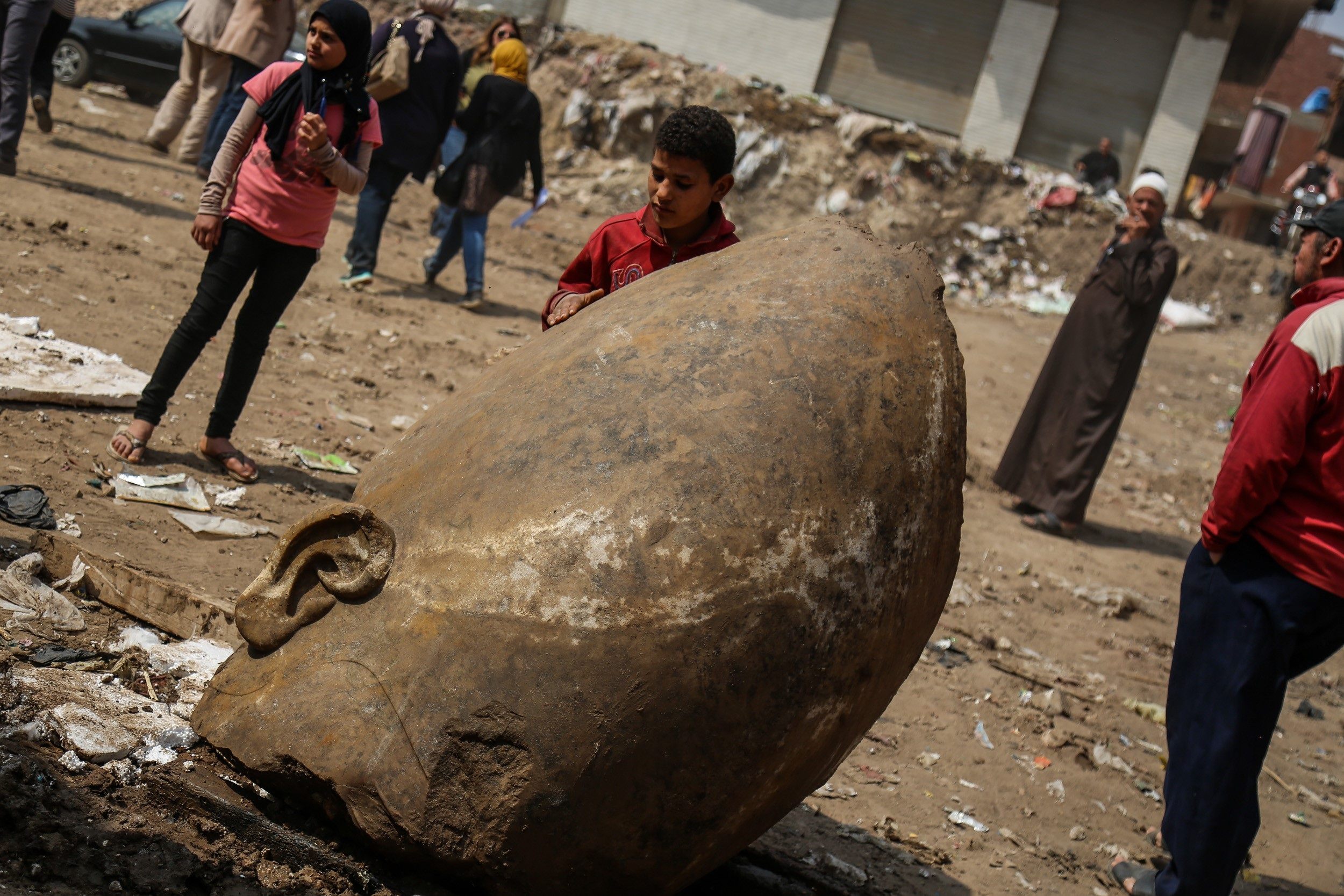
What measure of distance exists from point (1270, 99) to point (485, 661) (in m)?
38.1

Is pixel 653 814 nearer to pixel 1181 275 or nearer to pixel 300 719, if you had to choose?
pixel 300 719

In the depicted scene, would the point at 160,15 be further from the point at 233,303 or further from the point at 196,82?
the point at 233,303

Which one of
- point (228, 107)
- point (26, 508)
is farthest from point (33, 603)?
point (228, 107)

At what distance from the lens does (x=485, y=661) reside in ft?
6.82

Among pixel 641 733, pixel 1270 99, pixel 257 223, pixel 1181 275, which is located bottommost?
pixel 641 733

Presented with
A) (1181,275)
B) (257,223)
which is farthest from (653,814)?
(1181,275)

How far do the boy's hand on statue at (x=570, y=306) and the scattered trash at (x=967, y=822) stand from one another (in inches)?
89.8

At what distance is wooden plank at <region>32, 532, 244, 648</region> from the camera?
3016 mm

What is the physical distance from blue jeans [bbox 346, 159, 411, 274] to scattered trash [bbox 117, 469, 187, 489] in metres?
4.02

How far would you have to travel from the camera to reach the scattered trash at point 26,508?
341 centimetres

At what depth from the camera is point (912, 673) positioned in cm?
500

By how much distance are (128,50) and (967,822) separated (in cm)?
1421

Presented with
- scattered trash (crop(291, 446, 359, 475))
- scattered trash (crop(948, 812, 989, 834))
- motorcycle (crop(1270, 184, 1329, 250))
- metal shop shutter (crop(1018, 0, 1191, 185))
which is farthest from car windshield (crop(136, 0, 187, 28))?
motorcycle (crop(1270, 184, 1329, 250))

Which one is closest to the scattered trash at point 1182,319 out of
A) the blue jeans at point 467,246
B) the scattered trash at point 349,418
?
the blue jeans at point 467,246
